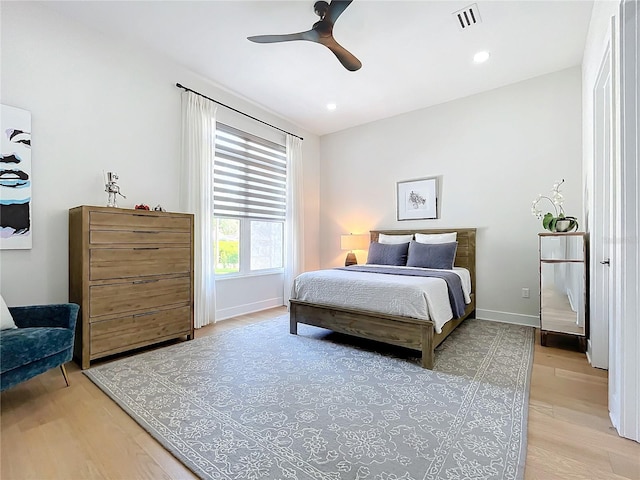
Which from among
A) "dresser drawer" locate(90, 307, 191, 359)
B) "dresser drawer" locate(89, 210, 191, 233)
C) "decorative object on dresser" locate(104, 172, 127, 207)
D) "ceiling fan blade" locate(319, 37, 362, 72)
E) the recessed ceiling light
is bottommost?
"dresser drawer" locate(90, 307, 191, 359)

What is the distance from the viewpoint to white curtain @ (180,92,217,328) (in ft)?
11.6

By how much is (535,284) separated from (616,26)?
2.77 m

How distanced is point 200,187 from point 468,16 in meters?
3.16

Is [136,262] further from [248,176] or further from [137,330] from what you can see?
[248,176]

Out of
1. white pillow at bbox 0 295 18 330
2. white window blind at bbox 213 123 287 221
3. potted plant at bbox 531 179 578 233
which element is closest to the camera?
white pillow at bbox 0 295 18 330

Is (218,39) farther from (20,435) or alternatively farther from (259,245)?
(20,435)

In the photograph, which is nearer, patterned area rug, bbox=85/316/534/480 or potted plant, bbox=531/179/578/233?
patterned area rug, bbox=85/316/534/480

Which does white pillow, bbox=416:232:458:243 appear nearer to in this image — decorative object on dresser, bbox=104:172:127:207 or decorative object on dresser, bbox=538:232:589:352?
decorative object on dresser, bbox=538:232:589:352

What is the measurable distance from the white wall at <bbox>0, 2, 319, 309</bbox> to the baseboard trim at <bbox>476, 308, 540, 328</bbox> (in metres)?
4.06

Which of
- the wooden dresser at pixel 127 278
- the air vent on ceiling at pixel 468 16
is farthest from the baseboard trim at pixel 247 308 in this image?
the air vent on ceiling at pixel 468 16

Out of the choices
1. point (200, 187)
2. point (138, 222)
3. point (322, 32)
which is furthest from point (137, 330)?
point (322, 32)

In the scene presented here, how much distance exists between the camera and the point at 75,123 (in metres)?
2.74

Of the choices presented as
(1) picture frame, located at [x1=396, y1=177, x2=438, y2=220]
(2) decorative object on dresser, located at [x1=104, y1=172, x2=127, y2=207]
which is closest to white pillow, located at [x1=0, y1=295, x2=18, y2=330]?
(2) decorative object on dresser, located at [x1=104, y1=172, x2=127, y2=207]

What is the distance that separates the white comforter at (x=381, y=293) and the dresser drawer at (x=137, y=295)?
1160mm
